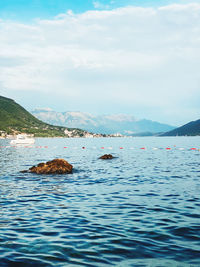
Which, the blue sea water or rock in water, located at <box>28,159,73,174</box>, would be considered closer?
the blue sea water

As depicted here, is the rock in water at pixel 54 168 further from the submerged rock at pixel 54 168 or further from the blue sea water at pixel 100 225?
the blue sea water at pixel 100 225

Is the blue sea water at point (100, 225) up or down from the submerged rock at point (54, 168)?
down

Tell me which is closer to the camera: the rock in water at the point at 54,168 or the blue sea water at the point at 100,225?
the blue sea water at the point at 100,225

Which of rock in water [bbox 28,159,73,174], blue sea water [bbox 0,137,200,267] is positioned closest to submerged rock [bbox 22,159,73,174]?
rock in water [bbox 28,159,73,174]

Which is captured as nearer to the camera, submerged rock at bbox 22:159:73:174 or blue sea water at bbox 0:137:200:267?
blue sea water at bbox 0:137:200:267

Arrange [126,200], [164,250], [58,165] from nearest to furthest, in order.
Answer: [164,250]
[126,200]
[58,165]

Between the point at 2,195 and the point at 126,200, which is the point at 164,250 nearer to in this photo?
the point at 126,200

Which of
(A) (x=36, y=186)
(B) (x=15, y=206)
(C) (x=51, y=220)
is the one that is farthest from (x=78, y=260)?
(A) (x=36, y=186)

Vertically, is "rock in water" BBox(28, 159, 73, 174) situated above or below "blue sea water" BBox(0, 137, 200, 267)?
above

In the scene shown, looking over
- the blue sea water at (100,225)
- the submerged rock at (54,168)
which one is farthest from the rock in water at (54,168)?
the blue sea water at (100,225)

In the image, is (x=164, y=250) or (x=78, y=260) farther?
(x=164, y=250)

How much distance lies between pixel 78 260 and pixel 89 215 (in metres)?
7.22

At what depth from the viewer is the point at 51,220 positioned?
18.0 meters

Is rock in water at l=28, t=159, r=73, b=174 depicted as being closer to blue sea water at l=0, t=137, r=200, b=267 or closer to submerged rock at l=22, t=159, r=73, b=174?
submerged rock at l=22, t=159, r=73, b=174
